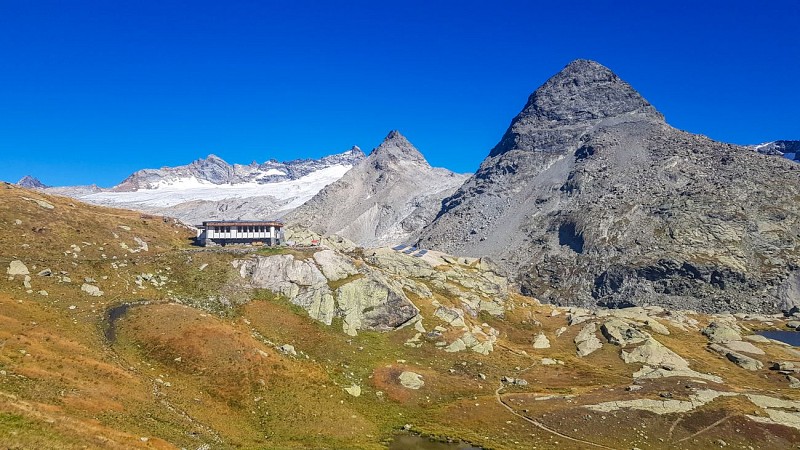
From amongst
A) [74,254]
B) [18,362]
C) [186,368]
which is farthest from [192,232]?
[18,362]

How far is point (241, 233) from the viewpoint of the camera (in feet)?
412

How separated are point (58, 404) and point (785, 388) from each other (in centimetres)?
10642

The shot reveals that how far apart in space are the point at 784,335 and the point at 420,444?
141315 millimetres

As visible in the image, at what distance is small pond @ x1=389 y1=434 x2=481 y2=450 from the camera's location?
2181 inches

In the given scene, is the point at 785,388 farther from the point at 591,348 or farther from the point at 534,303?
the point at 534,303

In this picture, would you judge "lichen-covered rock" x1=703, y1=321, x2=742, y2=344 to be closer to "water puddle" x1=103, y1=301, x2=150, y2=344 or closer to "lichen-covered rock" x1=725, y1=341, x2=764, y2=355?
"lichen-covered rock" x1=725, y1=341, x2=764, y2=355

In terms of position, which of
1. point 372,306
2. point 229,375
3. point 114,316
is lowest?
point 229,375

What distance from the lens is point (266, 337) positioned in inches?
2891

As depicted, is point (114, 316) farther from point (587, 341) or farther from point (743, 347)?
point (743, 347)

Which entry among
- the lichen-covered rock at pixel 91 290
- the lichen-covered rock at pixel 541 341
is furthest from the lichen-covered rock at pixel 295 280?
the lichen-covered rock at pixel 541 341

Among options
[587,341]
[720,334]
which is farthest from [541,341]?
[720,334]

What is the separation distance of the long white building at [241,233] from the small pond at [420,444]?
79.5 meters

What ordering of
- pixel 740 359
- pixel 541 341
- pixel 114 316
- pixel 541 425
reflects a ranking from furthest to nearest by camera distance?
pixel 541 341
pixel 740 359
pixel 114 316
pixel 541 425

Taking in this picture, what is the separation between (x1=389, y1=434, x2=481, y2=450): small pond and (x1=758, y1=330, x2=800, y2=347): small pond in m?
126
